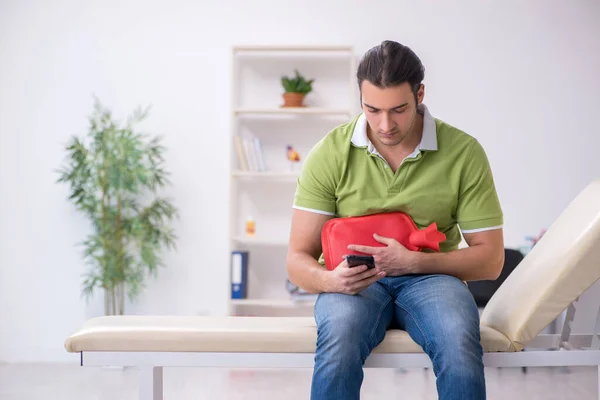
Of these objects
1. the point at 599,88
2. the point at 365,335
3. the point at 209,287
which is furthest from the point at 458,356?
the point at 599,88

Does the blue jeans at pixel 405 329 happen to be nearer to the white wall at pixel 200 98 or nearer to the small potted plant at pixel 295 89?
the small potted plant at pixel 295 89

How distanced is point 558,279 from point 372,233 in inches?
18.1

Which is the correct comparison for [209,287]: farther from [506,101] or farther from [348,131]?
[348,131]

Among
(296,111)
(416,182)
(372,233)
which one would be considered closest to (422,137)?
(416,182)

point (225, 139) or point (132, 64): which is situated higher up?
point (132, 64)

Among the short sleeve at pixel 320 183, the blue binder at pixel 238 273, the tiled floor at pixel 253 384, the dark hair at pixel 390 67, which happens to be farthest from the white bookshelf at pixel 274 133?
the dark hair at pixel 390 67

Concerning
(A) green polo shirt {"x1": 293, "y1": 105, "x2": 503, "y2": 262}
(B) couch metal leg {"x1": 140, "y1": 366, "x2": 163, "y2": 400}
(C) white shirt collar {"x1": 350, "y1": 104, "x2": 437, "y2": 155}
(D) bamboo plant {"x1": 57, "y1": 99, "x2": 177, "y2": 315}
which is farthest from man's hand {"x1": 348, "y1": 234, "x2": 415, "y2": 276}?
(D) bamboo plant {"x1": 57, "y1": 99, "x2": 177, "y2": 315}

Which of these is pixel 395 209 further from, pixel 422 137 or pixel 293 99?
pixel 293 99

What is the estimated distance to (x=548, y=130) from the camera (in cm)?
430

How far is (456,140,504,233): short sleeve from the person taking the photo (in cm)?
179

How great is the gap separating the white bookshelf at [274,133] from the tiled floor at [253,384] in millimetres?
693

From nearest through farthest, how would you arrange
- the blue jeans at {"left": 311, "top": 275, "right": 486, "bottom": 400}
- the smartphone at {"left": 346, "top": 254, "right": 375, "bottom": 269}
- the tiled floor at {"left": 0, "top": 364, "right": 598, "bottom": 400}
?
1. the blue jeans at {"left": 311, "top": 275, "right": 486, "bottom": 400}
2. the smartphone at {"left": 346, "top": 254, "right": 375, "bottom": 269}
3. the tiled floor at {"left": 0, "top": 364, "right": 598, "bottom": 400}

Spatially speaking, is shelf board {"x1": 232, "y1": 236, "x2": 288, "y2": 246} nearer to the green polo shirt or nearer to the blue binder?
the blue binder

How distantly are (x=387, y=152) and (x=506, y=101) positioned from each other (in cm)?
268
